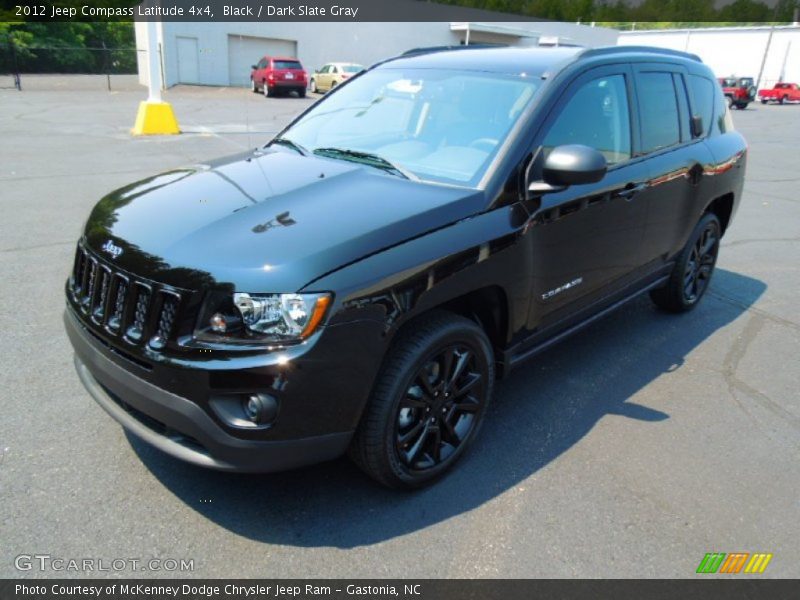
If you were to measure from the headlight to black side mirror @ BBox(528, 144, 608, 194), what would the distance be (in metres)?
1.31

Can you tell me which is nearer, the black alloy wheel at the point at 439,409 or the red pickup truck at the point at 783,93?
the black alloy wheel at the point at 439,409

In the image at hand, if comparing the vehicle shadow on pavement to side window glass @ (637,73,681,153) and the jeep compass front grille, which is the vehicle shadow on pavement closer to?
the jeep compass front grille

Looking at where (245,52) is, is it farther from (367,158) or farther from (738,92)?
(367,158)

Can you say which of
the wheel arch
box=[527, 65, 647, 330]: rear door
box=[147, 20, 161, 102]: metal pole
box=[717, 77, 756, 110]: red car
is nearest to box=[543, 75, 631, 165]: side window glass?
box=[527, 65, 647, 330]: rear door

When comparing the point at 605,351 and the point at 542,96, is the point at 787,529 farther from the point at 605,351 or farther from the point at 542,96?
the point at 542,96

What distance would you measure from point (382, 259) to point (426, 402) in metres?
0.73

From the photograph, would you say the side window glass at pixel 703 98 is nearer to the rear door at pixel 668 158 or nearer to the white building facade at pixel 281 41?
the rear door at pixel 668 158

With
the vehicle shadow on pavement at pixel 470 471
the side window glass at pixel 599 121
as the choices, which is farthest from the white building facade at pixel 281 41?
the vehicle shadow on pavement at pixel 470 471

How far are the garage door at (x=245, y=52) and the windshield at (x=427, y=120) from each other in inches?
1278

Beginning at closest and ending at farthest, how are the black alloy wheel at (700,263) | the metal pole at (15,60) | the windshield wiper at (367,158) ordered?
the windshield wiper at (367,158) < the black alloy wheel at (700,263) < the metal pole at (15,60)

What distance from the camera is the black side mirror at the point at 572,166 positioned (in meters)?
2.91

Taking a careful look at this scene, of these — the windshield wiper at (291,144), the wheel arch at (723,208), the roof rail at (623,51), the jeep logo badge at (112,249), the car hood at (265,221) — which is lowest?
the wheel arch at (723,208)

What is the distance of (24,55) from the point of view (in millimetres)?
33188

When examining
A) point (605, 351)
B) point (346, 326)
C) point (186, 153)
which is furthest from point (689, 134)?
point (186, 153)
